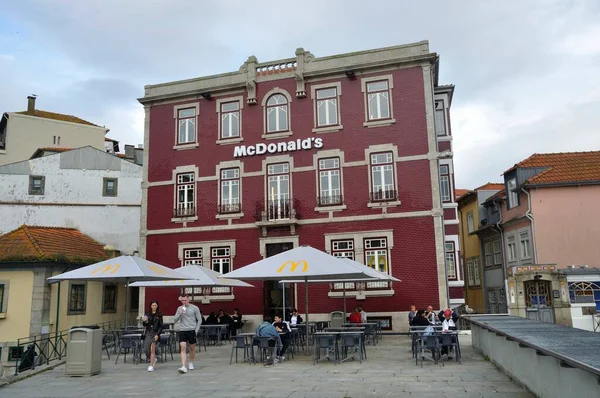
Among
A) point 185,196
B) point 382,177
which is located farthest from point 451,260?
point 185,196

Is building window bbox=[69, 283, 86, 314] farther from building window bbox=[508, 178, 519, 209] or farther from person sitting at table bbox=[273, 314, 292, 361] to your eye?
building window bbox=[508, 178, 519, 209]

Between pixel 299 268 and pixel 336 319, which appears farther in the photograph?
pixel 336 319

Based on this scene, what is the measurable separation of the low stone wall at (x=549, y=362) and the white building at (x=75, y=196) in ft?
81.4

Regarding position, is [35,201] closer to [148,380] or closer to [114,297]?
[114,297]

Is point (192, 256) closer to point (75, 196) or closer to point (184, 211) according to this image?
point (184, 211)

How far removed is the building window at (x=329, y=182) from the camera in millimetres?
22984

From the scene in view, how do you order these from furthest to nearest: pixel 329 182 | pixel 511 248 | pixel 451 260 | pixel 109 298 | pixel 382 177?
1. pixel 511 248
2. pixel 109 298
3. pixel 451 260
4. pixel 329 182
5. pixel 382 177

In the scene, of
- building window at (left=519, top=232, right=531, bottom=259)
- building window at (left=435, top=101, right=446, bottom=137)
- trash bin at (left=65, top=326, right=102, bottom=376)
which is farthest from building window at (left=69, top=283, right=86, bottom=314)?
building window at (left=519, top=232, right=531, bottom=259)

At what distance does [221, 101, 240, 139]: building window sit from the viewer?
25.1 meters

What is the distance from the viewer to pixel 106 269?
1416 centimetres

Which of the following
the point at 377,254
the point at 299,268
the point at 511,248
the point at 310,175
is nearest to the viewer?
the point at 299,268

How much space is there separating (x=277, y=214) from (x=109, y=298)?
32.7 feet

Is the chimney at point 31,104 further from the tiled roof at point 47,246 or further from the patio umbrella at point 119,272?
the patio umbrella at point 119,272

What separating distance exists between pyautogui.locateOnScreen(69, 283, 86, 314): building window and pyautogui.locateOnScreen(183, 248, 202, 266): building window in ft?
16.2
